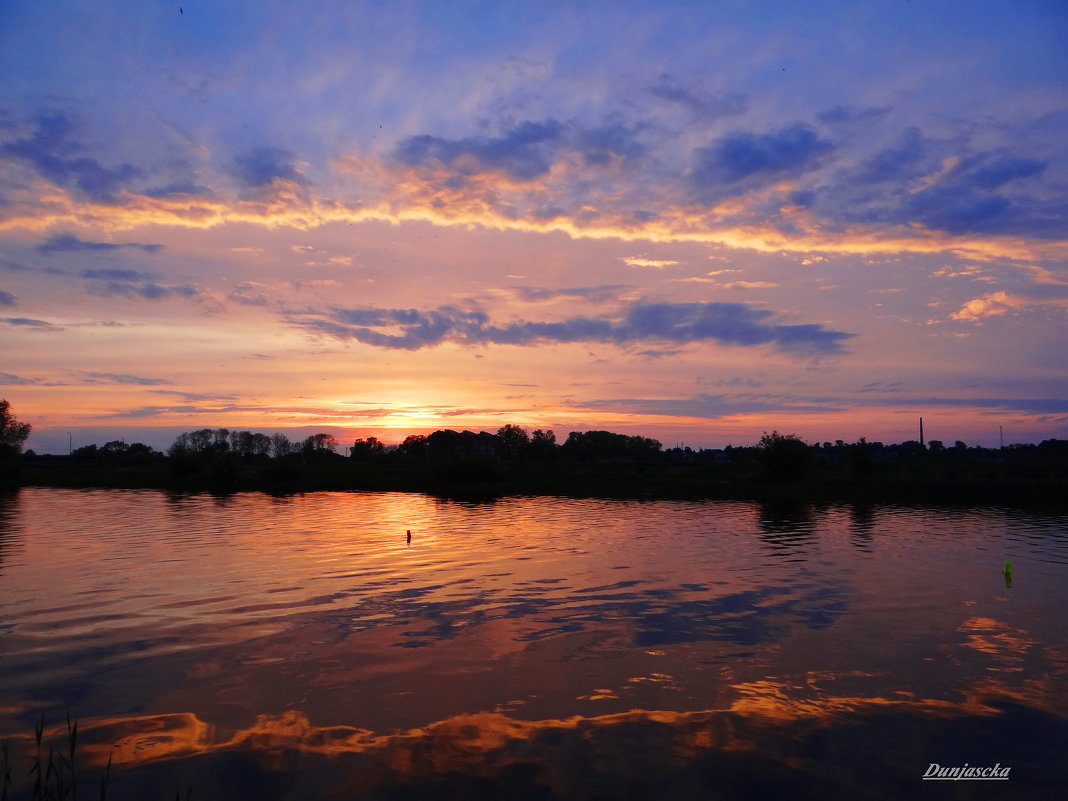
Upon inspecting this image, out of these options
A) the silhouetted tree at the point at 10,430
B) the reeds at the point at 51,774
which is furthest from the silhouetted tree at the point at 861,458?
the silhouetted tree at the point at 10,430

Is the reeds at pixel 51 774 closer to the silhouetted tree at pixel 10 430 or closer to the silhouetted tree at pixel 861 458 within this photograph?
the silhouetted tree at pixel 861 458

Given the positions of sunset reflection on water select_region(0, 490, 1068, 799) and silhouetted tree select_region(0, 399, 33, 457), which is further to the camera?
silhouetted tree select_region(0, 399, 33, 457)

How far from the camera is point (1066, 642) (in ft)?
69.3

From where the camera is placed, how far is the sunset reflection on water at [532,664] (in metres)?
13.3

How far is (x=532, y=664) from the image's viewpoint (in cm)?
1892

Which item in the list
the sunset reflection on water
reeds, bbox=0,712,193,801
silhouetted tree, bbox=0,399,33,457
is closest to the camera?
reeds, bbox=0,712,193,801

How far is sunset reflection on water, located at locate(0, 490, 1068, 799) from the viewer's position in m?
13.3

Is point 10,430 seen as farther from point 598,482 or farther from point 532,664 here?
point 532,664

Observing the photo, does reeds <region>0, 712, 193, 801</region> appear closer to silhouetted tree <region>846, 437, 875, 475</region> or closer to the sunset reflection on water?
the sunset reflection on water

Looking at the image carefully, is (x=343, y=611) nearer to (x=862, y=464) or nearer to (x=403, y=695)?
(x=403, y=695)

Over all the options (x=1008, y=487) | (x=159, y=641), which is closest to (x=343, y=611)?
(x=159, y=641)

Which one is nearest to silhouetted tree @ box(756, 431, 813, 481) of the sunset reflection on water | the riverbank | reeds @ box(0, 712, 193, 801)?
the riverbank

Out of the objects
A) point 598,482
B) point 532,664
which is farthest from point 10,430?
point 532,664

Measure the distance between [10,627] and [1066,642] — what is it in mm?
31075
